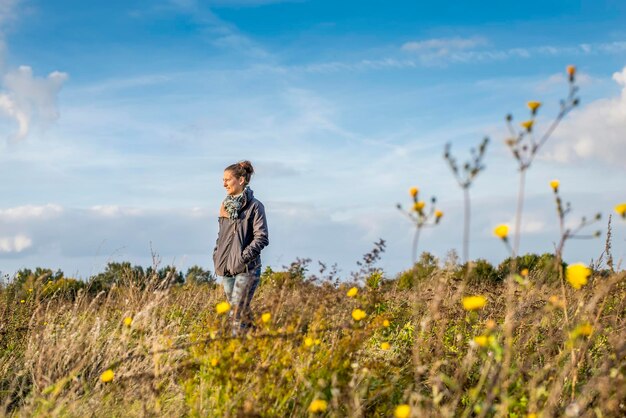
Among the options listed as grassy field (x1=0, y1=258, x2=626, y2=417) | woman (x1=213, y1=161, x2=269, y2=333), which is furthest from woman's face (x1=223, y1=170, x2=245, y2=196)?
grassy field (x1=0, y1=258, x2=626, y2=417)

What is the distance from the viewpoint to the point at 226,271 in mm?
6914

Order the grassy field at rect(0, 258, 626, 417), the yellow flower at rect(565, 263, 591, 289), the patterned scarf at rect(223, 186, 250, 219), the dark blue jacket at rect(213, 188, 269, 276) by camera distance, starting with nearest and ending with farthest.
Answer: the yellow flower at rect(565, 263, 591, 289)
the grassy field at rect(0, 258, 626, 417)
the dark blue jacket at rect(213, 188, 269, 276)
the patterned scarf at rect(223, 186, 250, 219)

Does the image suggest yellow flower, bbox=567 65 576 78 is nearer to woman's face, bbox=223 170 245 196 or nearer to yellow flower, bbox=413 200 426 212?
yellow flower, bbox=413 200 426 212

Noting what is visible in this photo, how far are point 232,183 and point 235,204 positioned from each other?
236 mm

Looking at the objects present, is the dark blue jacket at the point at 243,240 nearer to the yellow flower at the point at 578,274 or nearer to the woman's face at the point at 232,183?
the woman's face at the point at 232,183

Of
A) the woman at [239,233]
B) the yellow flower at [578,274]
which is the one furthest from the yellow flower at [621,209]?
the woman at [239,233]

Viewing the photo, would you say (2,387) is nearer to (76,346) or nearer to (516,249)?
(76,346)

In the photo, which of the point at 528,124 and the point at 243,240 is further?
the point at 243,240

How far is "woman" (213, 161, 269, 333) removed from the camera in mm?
6734

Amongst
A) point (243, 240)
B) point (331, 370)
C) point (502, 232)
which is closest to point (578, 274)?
point (502, 232)

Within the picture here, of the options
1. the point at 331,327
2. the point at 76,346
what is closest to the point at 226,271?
the point at 76,346

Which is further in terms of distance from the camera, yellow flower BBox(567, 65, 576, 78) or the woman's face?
the woman's face

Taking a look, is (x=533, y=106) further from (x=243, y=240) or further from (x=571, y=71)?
(x=243, y=240)

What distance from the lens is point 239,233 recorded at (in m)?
6.87
